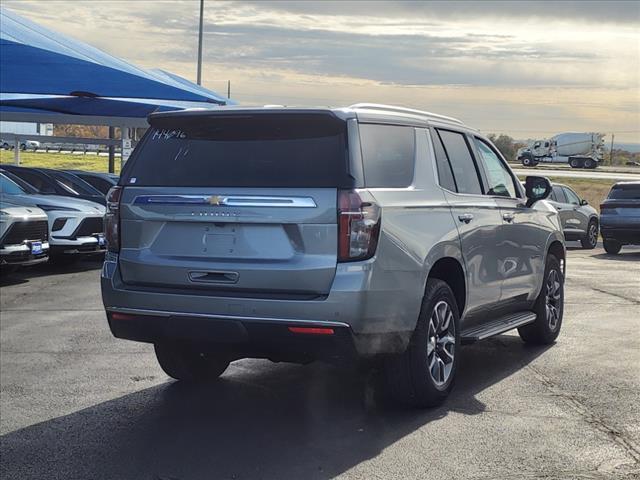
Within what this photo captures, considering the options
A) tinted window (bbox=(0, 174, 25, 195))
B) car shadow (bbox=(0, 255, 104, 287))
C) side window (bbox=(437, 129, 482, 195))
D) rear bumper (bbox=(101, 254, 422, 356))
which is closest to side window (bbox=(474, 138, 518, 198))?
side window (bbox=(437, 129, 482, 195))

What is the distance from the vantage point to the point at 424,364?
19.2 ft

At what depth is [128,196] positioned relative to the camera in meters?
5.80

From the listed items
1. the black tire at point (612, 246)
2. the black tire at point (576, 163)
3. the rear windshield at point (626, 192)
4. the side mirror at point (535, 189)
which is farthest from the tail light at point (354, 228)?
the black tire at point (576, 163)

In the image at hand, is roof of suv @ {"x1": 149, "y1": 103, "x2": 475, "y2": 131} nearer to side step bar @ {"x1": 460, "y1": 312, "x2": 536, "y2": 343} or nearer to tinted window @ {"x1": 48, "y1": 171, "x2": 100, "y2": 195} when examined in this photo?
side step bar @ {"x1": 460, "y1": 312, "x2": 536, "y2": 343}

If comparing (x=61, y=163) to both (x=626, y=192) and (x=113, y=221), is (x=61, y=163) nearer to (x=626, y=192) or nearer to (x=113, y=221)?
(x=626, y=192)

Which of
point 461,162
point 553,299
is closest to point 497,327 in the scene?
point 461,162

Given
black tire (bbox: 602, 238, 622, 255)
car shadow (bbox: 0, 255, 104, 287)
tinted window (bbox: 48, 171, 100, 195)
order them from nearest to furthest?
1. car shadow (bbox: 0, 255, 104, 287)
2. tinted window (bbox: 48, 171, 100, 195)
3. black tire (bbox: 602, 238, 622, 255)

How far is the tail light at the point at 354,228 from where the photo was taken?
5.20m

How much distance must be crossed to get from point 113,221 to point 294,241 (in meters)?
1.32

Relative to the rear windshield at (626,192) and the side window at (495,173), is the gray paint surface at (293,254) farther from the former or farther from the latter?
the rear windshield at (626,192)

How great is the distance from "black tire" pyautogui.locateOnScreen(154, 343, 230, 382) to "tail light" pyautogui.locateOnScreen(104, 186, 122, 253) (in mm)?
976

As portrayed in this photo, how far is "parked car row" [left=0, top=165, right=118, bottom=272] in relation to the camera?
13.0 meters

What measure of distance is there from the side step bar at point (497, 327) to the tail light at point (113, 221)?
99.3 inches

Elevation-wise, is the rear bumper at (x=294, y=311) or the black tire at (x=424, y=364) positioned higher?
the rear bumper at (x=294, y=311)
